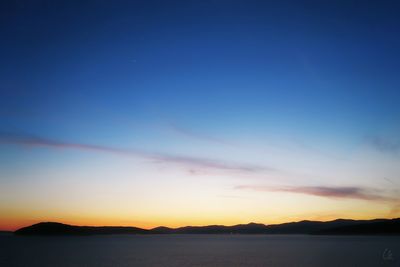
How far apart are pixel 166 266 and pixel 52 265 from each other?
26.8 metres

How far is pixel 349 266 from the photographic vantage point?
83.8 metres

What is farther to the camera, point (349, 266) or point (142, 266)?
point (142, 266)

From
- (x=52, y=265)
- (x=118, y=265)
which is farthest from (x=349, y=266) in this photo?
(x=52, y=265)

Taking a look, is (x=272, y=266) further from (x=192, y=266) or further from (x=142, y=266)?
(x=142, y=266)

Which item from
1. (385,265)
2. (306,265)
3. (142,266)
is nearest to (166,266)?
(142,266)

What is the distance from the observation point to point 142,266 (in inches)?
3524

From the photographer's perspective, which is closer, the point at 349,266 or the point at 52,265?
the point at 349,266

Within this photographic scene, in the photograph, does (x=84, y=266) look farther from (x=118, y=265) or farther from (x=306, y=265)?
(x=306, y=265)

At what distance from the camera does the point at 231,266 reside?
88125 millimetres

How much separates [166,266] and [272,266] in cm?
2423

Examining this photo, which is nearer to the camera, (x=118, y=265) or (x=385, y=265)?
(x=385, y=265)

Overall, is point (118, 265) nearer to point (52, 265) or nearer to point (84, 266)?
point (84, 266)

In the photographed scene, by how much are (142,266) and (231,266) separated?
20.6 metres

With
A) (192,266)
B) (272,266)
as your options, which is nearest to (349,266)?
(272,266)
